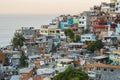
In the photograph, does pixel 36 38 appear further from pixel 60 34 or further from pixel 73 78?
pixel 73 78

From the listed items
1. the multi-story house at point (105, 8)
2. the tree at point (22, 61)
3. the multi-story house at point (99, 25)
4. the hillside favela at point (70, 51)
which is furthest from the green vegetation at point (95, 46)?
the multi-story house at point (105, 8)

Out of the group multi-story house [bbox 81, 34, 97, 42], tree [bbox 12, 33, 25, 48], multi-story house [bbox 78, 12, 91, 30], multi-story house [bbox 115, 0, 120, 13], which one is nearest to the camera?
multi-story house [bbox 81, 34, 97, 42]

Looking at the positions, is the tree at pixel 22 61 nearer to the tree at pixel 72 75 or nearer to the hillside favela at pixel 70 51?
the hillside favela at pixel 70 51

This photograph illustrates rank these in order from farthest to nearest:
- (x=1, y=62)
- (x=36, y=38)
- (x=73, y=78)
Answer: (x=36, y=38)
(x=1, y=62)
(x=73, y=78)

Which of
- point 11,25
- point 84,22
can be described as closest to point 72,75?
point 84,22

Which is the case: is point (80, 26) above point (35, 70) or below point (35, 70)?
above

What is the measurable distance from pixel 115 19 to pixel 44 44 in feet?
21.2

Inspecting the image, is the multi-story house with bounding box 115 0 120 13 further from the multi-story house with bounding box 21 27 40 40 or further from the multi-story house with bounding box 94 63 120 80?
the multi-story house with bounding box 94 63 120 80

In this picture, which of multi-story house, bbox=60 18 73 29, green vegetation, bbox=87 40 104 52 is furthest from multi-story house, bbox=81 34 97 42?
multi-story house, bbox=60 18 73 29

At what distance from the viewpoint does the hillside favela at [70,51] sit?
21.7 meters

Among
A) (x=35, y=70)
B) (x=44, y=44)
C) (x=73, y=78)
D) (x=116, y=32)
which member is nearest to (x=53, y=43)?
(x=44, y=44)

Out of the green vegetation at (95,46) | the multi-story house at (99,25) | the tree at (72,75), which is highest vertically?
the multi-story house at (99,25)

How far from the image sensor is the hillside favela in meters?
21.7

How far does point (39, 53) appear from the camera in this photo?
31.6 meters
